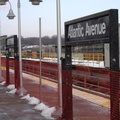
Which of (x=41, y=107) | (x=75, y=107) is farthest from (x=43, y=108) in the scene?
(x=75, y=107)

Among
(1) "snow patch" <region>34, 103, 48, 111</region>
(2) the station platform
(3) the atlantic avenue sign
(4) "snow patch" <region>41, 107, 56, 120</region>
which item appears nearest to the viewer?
(3) the atlantic avenue sign

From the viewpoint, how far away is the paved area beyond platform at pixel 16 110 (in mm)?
6617

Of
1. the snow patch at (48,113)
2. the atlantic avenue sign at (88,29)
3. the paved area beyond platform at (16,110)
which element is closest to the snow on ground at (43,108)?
the snow patch at (48,113)

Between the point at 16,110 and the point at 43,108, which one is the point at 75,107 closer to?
the point at 43,108

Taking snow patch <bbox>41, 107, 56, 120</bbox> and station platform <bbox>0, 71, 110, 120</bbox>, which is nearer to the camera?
snow patch <bbox>41, 107, 56, 120</bbox>

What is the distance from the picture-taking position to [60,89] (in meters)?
6.29

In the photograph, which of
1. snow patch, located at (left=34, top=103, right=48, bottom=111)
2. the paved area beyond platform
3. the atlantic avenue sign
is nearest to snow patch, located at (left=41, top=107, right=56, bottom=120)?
the paved area beyond platform

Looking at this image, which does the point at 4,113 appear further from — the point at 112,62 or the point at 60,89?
the point at 112,62

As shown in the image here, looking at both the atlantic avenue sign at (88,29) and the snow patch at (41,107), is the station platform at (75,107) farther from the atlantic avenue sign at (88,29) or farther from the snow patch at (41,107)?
the atlantic avenue sign at (88,29)

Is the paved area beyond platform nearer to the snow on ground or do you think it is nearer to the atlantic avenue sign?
the snow on ground

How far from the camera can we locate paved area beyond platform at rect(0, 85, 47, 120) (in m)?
6.62

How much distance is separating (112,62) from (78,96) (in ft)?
17.1

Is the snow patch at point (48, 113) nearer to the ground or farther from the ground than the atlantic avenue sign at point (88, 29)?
nearer to the ground

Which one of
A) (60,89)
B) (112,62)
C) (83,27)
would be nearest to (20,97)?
(60,89)
